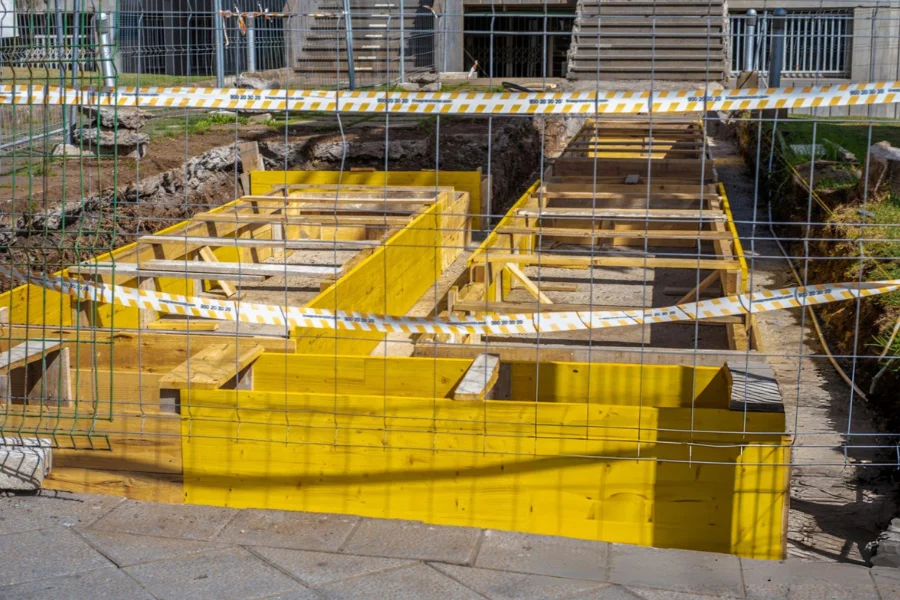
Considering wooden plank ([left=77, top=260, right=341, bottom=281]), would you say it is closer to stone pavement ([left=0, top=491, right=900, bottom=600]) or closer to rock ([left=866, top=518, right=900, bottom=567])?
stone pavement ([left=0, top=491, right=900, bottom=600])

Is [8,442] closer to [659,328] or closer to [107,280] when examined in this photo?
[107,280]

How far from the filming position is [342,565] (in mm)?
3543

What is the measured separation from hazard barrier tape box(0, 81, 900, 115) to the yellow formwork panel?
1.21 m

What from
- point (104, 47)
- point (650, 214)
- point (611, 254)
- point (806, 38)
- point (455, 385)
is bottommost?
point (455, 385)

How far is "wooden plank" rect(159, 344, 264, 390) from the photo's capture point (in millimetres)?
4398

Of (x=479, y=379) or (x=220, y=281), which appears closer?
(x=479, y=379)

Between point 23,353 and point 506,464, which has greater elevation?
point 23,353

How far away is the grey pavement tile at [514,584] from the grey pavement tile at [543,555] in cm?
4

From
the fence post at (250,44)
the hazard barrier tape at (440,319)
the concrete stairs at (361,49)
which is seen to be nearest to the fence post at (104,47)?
the hazard barrier tape at (440,319)

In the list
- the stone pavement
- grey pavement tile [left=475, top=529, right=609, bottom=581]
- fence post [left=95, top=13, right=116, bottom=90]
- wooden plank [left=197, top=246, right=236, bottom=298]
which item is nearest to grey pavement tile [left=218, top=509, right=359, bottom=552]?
the stone pavement

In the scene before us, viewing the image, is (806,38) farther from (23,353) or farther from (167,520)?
(23,353)

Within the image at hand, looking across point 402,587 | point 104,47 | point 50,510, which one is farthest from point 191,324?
point 402,587

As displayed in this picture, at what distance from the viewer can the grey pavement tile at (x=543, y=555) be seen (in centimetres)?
351

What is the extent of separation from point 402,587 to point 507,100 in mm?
1956
